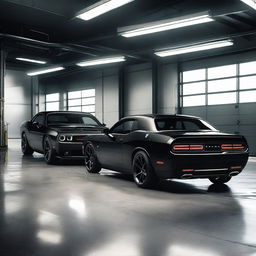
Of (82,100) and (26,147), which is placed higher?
(82,100)

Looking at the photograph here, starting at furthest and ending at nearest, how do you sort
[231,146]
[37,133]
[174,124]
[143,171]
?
[37,133]
[174,124]
[143,171]
[231,146]

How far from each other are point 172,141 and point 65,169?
4249 mm

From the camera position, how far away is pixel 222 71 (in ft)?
55.5

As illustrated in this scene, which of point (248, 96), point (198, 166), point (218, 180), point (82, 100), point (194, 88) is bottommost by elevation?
Result: point (218, 180)

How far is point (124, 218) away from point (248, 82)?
13137mm

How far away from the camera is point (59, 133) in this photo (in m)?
9.54

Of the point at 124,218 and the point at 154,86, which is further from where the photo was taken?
the point at 154,86

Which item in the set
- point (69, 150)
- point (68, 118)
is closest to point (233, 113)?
point (68, 118)

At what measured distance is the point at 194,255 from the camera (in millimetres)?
2947

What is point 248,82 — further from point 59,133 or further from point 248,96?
point 59,133

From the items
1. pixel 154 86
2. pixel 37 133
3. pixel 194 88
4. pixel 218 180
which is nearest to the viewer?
pixel 218 180

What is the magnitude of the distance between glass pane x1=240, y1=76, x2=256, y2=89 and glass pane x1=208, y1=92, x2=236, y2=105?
61 centimetres

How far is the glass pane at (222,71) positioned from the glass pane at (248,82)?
595 mm

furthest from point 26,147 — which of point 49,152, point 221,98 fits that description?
point 221,98
